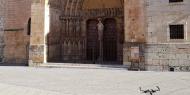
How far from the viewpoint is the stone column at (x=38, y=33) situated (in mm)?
16281

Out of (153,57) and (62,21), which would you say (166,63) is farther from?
(62,21)

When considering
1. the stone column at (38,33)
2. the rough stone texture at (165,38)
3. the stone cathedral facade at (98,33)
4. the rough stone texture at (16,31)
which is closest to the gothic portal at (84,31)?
the stone cathedral facade at (98,33)

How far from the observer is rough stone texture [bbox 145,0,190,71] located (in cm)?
1315

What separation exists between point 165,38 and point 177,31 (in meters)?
0.62

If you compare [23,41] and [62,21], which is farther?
[23,41]

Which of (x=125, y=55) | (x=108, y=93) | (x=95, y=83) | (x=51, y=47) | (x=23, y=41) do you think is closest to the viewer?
(x=108, y=93)

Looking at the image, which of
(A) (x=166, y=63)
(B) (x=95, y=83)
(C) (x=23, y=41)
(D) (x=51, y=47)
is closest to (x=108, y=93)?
(B) (x=95, y=83)

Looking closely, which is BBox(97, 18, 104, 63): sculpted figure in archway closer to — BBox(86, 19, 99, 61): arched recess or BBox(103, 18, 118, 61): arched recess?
BBox(103, 18, 118, 61): arched recess

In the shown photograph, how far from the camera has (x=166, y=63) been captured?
1348 cm

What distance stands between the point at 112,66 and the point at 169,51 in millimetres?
2926

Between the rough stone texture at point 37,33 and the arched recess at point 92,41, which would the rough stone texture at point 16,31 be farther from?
the arched recess at point 92,41

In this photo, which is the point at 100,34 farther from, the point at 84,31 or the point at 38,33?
the point at 38,33

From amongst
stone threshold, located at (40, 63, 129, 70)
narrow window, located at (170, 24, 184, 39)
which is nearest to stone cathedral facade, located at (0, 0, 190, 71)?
narrow window, located at (170, 24, 184, 39)

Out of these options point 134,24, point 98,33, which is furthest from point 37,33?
point 134,24
